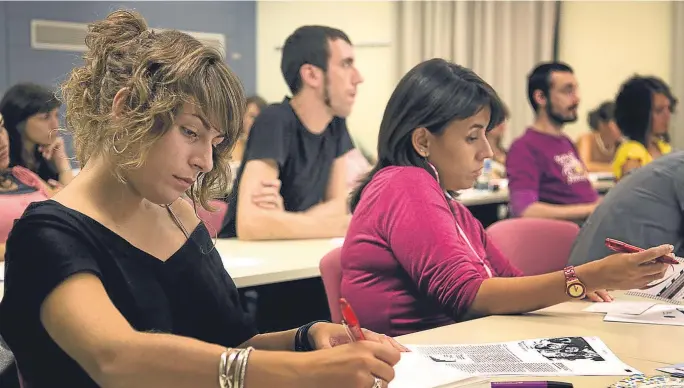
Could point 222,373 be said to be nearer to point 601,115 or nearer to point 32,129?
point 32,129

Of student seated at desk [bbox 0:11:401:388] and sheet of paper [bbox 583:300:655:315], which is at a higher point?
student seated at desk [bbox 0:11:401:388]

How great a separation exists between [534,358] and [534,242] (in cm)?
125

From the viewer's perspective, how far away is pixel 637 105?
4.77 m

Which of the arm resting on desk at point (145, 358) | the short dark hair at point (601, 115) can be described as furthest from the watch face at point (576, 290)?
the short dark hair at point (601, 115)

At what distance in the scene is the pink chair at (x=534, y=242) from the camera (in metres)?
2.79

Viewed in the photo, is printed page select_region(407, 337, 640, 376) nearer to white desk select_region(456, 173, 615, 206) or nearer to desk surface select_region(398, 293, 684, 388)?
desk surface select_region(398, 293, 684, 388)

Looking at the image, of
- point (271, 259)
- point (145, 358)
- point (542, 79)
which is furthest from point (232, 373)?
point (542, 79)

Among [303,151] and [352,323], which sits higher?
[352,323]

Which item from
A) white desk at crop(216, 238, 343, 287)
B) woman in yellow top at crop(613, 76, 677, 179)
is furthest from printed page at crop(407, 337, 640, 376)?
woman in yellow top at crop(613, 76, 677, 179)

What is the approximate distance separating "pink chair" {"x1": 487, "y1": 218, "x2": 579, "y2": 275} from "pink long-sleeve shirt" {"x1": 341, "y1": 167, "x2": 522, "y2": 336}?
678 mm

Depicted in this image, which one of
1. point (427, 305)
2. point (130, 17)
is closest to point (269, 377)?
point (130, 17)

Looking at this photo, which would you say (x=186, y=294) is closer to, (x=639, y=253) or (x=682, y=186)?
(x=639, y=253)

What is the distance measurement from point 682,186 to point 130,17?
63.9 inches

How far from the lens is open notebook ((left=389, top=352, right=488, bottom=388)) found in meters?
1.42
